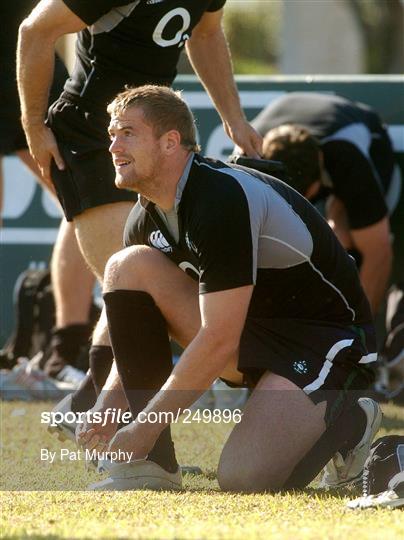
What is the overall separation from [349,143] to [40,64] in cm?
203

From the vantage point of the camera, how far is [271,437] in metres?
4.29

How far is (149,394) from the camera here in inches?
169

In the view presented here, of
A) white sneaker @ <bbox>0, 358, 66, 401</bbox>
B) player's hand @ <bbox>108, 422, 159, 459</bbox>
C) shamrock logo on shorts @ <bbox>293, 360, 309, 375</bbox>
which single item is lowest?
white sneaker @ <bbox>0, 358, 66, 401</bbox>

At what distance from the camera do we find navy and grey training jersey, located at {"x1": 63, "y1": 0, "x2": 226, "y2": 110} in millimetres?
4742

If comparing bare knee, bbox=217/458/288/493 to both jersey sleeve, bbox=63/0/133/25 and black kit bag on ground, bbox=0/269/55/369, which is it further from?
black kit bag on ground, bbox=0/269/55/369

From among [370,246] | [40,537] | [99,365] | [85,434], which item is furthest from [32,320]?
[40,537]

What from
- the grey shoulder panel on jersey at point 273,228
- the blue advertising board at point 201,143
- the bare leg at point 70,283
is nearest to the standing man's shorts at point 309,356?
the grey shoulder panel on jersey at point 273,228

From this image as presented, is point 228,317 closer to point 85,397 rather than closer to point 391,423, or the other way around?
point 85,397

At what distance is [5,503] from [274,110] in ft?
10.2

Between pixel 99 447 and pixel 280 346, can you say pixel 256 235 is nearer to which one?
pixel 280 346

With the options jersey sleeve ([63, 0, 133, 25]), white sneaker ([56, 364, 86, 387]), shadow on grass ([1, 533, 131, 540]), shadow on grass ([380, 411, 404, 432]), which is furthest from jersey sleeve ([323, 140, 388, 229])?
shadow on grass ([1, 533, 131, 540])

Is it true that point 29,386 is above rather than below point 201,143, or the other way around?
below

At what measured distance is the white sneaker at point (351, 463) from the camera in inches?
173

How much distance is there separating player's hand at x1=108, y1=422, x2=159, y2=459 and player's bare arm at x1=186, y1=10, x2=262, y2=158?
1.42 metres
